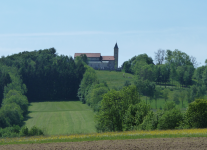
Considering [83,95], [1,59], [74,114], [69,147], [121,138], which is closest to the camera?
[69,147]

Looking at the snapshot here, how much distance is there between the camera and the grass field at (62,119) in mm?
62162

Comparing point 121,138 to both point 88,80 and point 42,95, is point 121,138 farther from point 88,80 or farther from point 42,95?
point 42,95

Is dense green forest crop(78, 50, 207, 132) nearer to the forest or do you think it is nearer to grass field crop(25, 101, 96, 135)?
the forest

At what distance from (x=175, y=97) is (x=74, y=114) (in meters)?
36.4

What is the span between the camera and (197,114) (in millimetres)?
29391

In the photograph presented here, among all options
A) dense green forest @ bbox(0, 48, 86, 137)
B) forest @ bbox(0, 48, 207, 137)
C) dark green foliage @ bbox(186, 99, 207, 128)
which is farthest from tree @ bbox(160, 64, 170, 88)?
dark green foliage @ bbox(186, 99, 207, 128)

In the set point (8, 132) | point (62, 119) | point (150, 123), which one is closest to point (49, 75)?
point (62, 119)

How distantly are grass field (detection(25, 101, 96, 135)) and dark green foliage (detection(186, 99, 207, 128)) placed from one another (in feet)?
101

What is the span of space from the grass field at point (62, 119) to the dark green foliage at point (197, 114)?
30.8 meters

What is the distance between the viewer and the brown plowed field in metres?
17.6

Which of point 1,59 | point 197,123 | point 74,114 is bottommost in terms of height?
point 74,114

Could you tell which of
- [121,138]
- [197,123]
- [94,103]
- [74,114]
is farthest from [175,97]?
[121,138]

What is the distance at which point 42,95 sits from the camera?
393 ft

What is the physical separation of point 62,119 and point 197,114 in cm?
5012
